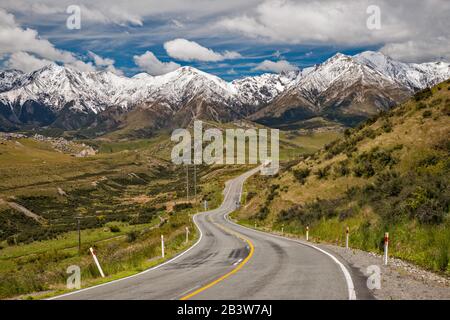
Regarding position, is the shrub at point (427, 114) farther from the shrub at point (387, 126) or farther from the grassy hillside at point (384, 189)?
the shrub at point (387, 126)

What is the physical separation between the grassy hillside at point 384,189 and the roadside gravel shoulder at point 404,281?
43.1 inches

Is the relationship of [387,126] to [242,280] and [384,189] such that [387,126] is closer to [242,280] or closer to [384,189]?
[384,189]

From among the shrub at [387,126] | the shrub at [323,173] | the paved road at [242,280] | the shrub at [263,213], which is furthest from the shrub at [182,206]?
the paved road at [242,280]

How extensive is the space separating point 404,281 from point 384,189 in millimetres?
17202

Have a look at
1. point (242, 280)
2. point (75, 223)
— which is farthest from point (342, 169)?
point (75, 223)

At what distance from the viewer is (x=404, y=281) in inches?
529

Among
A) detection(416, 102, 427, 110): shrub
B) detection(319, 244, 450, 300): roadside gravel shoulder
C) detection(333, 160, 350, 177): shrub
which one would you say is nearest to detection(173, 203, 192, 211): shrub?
detection(333, 160, 350, 177): shrub

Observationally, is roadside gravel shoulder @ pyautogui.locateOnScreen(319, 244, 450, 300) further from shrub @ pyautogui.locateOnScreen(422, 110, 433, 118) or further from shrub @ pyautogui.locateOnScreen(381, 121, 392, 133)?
shrub @ pyautogui.locateOnScreen(381, 121, 392, 133)

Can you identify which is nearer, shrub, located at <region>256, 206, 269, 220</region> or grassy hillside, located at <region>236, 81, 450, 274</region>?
grassy hillside, located at <region>236, 81, 450, 274</region>

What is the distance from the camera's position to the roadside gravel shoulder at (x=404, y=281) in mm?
11127

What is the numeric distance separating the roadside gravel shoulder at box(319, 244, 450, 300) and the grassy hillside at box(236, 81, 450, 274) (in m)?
1.09

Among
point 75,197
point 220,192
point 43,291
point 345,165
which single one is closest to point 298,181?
point 345,165

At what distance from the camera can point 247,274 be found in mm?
15273

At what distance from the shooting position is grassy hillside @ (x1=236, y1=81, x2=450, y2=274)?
20.3 meters
